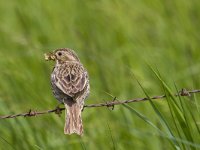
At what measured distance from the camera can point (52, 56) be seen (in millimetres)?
7941

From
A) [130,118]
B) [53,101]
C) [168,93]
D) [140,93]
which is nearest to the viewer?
[168,93]

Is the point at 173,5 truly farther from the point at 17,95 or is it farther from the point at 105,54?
the point at 17,95

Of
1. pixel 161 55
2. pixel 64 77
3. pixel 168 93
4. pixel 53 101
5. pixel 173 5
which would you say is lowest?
pixel 168 93

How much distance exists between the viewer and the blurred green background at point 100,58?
24.8 ft

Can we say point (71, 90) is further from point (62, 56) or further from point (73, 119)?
point (62, 56)

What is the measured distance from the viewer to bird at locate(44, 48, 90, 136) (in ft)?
21.4

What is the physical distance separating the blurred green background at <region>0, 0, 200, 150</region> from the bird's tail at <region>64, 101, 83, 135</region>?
0.43 m

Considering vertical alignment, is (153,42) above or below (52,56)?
above

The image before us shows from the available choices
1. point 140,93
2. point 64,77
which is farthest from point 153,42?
point 64,77

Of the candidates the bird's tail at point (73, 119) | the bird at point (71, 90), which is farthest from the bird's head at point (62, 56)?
the bird's tail at point (73, 119)

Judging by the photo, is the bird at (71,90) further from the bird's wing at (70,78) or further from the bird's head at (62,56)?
the bird's head at (62,56)

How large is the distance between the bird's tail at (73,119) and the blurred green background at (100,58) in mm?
429

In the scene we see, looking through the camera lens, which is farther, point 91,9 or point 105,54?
point 91,9

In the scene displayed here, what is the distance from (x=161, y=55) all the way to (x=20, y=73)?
1965mm
